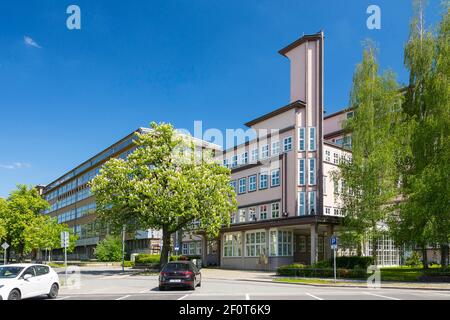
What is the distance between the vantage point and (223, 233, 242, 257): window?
180ft

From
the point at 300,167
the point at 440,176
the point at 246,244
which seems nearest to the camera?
the point at 440,176

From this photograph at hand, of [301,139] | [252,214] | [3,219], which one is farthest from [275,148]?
[3,219]

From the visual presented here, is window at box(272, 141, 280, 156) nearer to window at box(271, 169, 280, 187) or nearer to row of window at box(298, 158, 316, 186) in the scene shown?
window at box(271, 169, 280, 187)

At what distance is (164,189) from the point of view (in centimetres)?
3997

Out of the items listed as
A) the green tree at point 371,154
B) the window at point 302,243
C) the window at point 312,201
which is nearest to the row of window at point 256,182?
the window at point 312,201

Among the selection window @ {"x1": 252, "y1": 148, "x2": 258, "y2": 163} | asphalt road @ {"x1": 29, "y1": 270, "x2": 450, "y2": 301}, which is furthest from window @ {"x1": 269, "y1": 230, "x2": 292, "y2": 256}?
asphalt road @ {"x1": 29, "y1": 270, "x2": 450, "y2": 301}

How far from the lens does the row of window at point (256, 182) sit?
2029 inches

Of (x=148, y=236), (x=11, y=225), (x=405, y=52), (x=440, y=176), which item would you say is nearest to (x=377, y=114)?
(x=405, y=52)

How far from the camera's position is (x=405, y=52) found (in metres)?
38.0

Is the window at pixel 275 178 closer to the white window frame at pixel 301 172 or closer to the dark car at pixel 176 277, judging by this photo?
the white window frame at pixel 301 172

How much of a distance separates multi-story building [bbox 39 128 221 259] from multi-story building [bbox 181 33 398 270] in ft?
70.7
